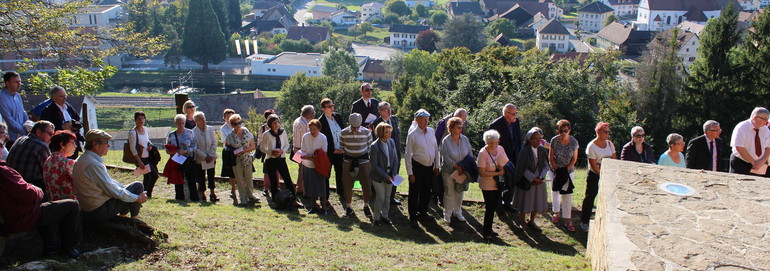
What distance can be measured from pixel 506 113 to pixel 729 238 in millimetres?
4329

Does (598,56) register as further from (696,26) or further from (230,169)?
(696,26)

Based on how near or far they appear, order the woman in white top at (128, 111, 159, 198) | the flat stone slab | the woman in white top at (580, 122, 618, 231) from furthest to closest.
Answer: the woman in white top at (128, 111, 159, 198)
the woman in white top at (580, 122, 618, 231)
the flat stone slab

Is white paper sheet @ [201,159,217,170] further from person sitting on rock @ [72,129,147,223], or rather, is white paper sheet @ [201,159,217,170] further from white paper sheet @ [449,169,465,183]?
white paper sheet @ [449,169,465,183]

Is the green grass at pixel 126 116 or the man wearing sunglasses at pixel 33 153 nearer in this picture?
the man wearing sunglasses at pixel 33 153

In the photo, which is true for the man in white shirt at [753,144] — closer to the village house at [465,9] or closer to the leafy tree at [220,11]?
the leafy tree at [220,11]

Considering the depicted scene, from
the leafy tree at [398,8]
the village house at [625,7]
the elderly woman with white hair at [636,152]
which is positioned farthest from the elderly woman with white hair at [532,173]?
the village house at [625,7]

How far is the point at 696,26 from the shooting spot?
331 ft

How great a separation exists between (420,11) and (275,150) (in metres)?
141

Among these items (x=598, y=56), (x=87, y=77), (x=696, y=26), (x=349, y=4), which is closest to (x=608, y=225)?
(x=87, y=77)

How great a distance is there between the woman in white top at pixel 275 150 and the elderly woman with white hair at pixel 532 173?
356cm

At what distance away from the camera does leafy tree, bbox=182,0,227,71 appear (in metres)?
85.8

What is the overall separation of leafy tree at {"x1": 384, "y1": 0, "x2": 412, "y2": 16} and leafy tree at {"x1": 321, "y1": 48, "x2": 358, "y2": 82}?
63.1 m

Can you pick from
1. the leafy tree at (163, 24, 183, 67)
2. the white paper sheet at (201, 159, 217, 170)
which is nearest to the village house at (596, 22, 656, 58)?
the leafy tree at (163, 24, 183, 67)

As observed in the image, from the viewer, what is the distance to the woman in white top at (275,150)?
9430 mm
